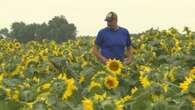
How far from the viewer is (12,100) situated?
686cm

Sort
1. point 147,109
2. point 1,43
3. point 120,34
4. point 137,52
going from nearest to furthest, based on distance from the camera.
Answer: point 147,109 → point 120,34 → point 137,52 → point 1,43

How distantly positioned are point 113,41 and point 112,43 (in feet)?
0.14

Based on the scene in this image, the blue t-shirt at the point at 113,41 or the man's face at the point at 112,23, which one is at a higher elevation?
the man's face at the point at 112,23

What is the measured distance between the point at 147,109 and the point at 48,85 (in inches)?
76.2

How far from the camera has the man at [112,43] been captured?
1011 centimetres

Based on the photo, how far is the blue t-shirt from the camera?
10125 millimetres

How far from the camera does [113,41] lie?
33.5 ft

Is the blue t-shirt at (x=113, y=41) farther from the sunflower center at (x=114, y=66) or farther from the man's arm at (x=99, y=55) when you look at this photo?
the sunflower center at (x=114, y=66)

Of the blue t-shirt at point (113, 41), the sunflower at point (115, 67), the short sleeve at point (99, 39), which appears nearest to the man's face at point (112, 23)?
the blue t-shirt at point (113, 41)

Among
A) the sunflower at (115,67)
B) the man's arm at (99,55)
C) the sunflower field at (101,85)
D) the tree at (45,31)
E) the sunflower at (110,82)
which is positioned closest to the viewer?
the sunflower field at (101,85)

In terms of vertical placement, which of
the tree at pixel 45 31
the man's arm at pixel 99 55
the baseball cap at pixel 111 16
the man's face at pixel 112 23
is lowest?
the tree at pixel 45 31

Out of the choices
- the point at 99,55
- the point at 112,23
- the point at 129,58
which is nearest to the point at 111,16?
the point at 112,23

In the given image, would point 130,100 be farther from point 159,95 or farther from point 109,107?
point 109,107

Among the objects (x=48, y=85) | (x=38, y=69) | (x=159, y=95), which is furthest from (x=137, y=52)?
(x=159, y=95)
